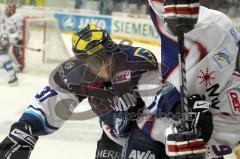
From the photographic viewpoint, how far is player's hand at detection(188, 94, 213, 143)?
1.32 m

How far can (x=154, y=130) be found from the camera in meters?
1.61

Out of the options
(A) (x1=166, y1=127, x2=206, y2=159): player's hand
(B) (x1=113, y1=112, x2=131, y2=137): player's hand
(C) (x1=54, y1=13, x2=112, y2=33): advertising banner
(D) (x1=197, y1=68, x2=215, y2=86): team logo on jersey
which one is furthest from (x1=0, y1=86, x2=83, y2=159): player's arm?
(C) (x1=54, y1=13, x2=112, y2=33): advertising banner

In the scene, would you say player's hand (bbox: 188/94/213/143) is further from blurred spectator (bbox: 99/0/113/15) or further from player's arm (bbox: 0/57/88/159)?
blurred spectator (bbox: 99/0/113/15)

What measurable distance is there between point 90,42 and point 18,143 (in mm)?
372

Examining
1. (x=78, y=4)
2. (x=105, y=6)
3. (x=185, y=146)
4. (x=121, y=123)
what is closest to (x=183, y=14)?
(x=185, y=146)

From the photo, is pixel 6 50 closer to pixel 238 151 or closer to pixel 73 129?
pixel 73 129

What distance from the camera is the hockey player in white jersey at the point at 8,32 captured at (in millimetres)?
5770

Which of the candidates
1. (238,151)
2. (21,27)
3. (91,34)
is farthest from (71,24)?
(91,34)

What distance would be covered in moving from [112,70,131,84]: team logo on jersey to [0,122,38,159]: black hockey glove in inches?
12.3

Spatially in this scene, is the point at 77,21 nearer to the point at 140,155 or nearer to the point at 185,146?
the point at 140,155

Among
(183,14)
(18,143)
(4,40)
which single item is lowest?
(4,40)

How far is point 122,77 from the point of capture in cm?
156

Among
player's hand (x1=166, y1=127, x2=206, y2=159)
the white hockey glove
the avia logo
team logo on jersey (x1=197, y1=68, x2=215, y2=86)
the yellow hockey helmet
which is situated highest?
the yellow hockey helmet

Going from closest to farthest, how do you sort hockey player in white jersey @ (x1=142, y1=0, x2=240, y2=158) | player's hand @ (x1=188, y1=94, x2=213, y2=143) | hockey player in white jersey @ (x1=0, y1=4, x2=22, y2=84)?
player's hand @ (x1=188, y1=94, x2=213, y2=143) < hockey player in white jersey @ (x1=142, y1=0, x2=240, y2=158) < hockey player in white jersey @ (x1=0, y1=4, x2=22, y2=84)
